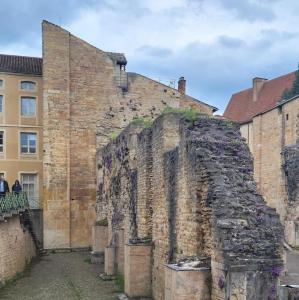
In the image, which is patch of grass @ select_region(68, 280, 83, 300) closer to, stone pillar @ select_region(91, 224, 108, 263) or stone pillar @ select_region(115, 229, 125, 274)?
stone pillar @ select_region(115, 229, 125, 274)

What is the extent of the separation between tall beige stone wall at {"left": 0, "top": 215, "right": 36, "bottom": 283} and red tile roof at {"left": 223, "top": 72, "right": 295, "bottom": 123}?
23450 mm

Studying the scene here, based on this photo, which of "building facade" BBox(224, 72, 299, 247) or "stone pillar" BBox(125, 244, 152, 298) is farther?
"building facade" BBox(224, 72, 299, 247)

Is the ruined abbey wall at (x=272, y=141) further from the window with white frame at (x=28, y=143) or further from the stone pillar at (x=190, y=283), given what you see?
the stone pillar at (x=190, y=283)

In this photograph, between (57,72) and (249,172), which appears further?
(57,72)

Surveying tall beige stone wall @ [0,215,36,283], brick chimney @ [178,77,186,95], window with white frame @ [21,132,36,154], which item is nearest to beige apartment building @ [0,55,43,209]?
window with white frame @ [21,132,36,154]

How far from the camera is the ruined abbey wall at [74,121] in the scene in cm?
2692

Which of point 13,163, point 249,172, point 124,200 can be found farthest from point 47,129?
point 249,172

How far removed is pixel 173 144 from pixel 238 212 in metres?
4.27

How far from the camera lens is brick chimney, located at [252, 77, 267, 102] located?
144 feet

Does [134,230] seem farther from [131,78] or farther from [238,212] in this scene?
[131,78]

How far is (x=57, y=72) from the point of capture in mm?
27703

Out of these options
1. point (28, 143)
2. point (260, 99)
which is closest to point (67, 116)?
point (28, 143)

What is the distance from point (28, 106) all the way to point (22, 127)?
1411 millimetres

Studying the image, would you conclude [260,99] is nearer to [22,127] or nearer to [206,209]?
[22,127]
